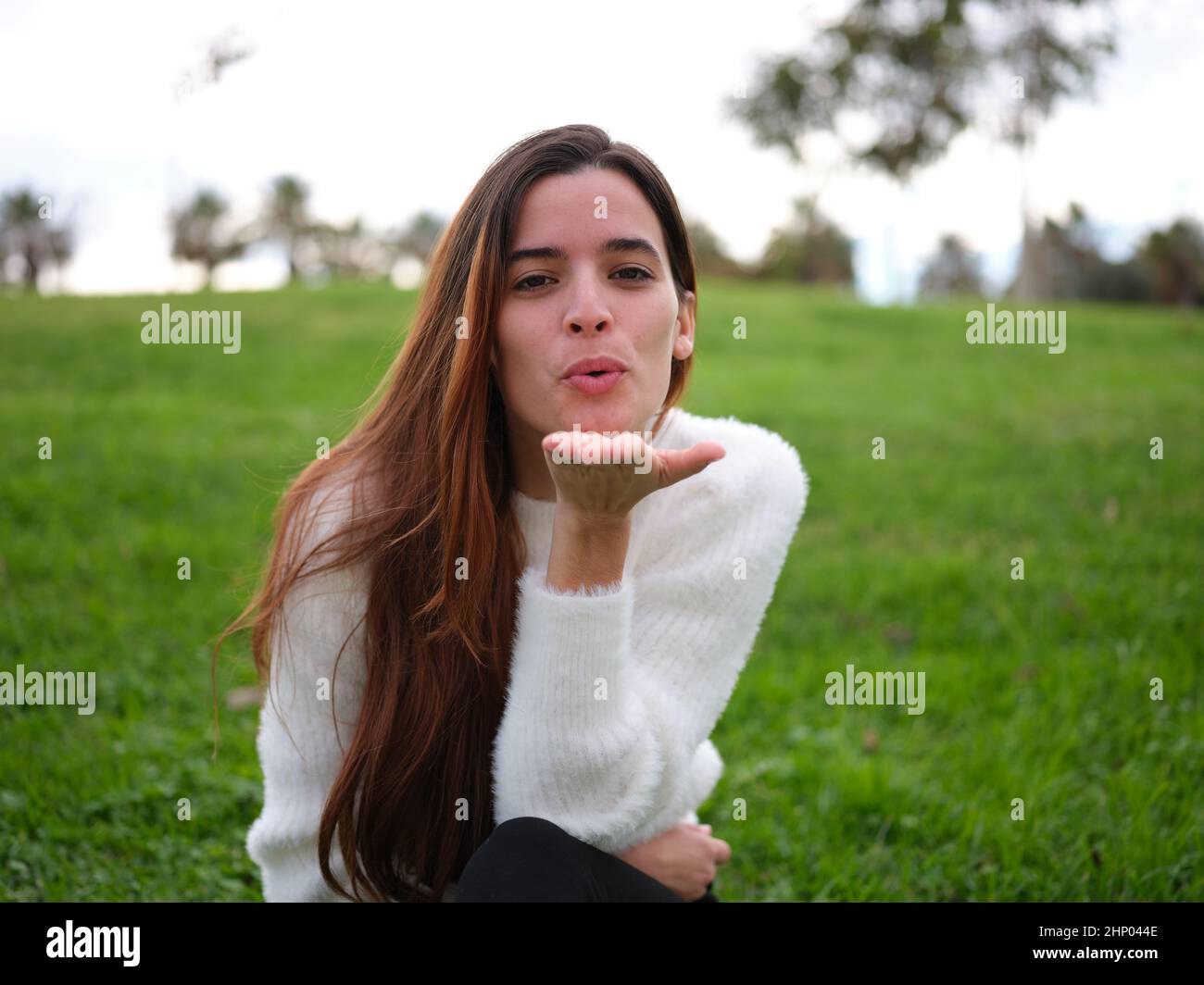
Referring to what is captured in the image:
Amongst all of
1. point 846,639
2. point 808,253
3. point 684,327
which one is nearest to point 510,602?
point 684,327

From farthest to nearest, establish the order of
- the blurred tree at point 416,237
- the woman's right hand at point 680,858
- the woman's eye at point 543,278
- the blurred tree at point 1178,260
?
the blurred tree at point 416,237
the blurred tree at point 1178,260
the woman's right hand at point 680,858
the woman's eye at point 543,278

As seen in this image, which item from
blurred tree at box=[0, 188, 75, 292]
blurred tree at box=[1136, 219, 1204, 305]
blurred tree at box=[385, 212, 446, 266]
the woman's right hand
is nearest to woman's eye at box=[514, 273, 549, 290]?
the woman's right hand

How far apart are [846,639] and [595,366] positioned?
3035 millimetres

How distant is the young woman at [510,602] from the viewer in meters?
1.88

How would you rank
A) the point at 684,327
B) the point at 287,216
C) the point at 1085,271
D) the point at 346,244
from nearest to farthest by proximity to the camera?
the point at 684,327 → the point at 1085,271 → the point at 287,216 → the point at 346,244

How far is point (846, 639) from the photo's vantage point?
458cm

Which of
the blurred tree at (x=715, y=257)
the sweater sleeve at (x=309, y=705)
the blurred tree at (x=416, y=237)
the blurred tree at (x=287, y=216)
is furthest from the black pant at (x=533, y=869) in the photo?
the blurred tree at (x=287, y=216)

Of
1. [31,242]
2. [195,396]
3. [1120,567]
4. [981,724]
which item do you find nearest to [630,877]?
[981,724]

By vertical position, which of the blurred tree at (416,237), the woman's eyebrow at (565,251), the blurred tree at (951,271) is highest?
the blurred tree at (416,237)

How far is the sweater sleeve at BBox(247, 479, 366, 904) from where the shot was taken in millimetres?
2002

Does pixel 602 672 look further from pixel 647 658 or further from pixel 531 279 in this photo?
pixel 531 279

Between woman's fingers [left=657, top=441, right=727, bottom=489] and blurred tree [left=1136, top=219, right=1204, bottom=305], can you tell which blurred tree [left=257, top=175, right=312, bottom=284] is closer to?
blurred tree [left=1136, top=219, right=1204, bottom=305]

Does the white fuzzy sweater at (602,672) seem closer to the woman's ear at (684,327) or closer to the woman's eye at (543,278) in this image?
the woman's ear at (684,327)
